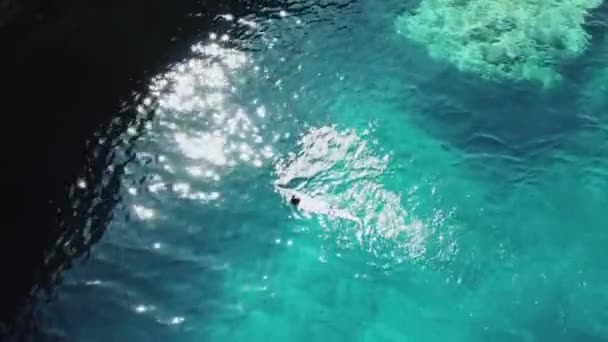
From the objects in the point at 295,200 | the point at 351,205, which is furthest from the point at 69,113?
the point at 351,205

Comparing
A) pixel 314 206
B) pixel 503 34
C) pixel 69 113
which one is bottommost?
pixel 314 206

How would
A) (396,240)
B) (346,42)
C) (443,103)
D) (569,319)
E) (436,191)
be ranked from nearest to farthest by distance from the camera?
(569,319) < (396,240) < (436,191) < (443,103) < (346,42)

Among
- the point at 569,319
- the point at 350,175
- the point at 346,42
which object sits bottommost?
the point at 569,319

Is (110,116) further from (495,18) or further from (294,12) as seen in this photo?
(495,18)

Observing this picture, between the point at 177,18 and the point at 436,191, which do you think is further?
the point at 177,18

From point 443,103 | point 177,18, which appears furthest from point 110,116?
point 443,103

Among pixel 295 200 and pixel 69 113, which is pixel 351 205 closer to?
pixel 295 200

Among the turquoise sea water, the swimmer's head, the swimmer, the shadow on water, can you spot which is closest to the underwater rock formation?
the turquoise sea water
